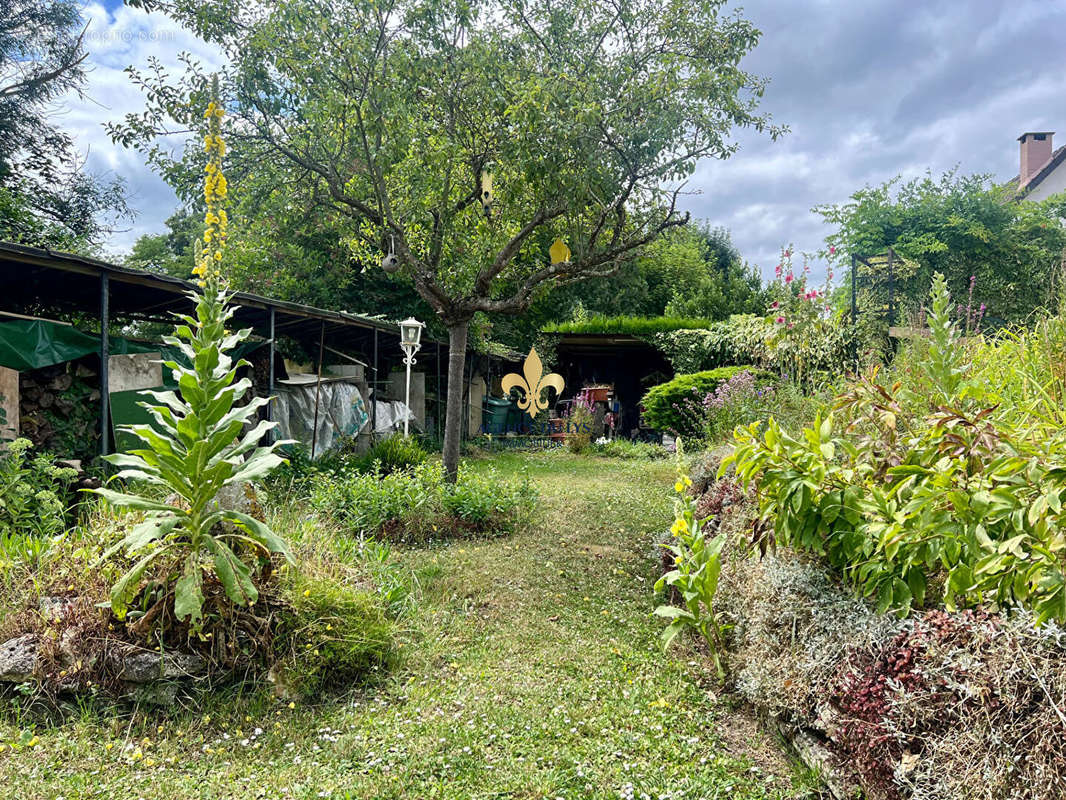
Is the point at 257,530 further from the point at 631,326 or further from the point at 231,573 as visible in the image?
the point at 631,326

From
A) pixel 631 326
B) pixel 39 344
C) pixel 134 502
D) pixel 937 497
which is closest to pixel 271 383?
pixel 39 344

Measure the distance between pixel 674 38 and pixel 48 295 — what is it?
A: 734 cm

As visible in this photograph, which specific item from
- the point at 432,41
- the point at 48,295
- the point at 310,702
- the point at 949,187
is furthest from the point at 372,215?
the point at 949,187

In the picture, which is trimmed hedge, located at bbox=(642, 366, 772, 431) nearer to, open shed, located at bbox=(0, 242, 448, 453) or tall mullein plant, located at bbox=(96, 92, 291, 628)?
open shed, located at bbox=(0, 242, 448, 453)

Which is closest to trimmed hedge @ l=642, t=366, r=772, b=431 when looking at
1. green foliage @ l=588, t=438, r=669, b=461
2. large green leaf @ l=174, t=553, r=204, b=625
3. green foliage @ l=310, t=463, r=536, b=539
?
green foliage @ l=588, t=438, r=669, b=461

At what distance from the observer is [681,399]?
1143 cm

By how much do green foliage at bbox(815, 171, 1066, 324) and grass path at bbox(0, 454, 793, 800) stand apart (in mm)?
14406

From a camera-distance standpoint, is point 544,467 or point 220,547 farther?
point 544,467

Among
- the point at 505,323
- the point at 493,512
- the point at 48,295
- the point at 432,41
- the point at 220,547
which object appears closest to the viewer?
the point at 220,547

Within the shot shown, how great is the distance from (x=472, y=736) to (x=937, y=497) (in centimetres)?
196

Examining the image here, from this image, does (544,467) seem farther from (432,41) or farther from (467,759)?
(467,759)

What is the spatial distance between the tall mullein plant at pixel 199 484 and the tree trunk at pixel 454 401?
3.97 meters

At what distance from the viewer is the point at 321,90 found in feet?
21.5

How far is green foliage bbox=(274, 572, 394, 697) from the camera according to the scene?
3.02 meters
